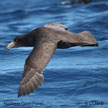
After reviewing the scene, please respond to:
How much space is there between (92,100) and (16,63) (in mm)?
3771

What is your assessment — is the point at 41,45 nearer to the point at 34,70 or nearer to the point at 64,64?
the point at 34,70

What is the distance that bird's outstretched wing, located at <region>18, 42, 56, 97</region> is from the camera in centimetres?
772

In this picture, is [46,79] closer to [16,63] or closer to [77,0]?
[16,63]

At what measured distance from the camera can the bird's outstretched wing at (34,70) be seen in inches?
304

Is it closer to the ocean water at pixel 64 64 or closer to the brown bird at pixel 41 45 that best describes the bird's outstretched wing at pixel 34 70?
the brown bird at pixel 41 45

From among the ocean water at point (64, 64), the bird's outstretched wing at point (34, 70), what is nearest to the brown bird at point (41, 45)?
the bird's outstretched wing at point (34, 70)

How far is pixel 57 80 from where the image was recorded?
11.3 metres

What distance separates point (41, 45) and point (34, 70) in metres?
0.68

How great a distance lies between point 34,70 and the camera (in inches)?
309

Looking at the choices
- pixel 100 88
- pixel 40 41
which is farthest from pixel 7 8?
pixel 40 41

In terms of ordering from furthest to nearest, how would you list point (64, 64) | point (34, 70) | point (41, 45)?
point (64, 64) → point (41, 45) → point (34, 70)

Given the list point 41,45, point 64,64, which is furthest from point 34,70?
point 64,64

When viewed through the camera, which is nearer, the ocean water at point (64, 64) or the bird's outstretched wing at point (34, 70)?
the bird's outstretched wing at point (34, 70)

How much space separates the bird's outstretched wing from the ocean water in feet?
5.52
